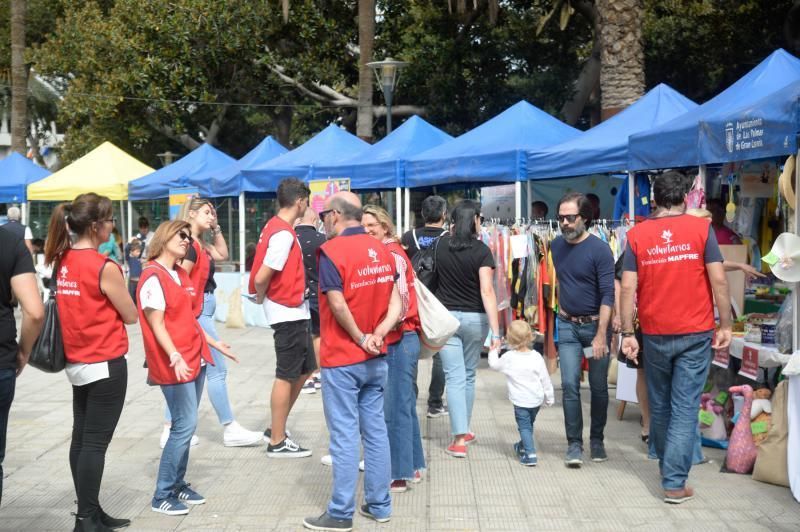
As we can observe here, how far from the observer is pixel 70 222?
523 cm

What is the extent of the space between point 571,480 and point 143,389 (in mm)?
5433

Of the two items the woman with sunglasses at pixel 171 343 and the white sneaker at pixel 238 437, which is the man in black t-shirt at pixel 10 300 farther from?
the white sneaker at pixel 238 437

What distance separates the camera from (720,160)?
7602mm

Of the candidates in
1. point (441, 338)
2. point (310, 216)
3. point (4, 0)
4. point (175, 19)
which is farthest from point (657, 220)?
point (4, 0)

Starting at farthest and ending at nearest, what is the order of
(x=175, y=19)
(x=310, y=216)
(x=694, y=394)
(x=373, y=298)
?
1. (x=175, y=19)
2. (x=310, y=216)
3. (x=694, y=394)
4. (x=373, y=298)

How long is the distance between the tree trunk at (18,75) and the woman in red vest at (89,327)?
77.7ft

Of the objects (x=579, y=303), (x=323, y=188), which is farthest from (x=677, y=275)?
(x=323, y=188)

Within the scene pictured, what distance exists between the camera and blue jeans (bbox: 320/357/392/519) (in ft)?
17.7

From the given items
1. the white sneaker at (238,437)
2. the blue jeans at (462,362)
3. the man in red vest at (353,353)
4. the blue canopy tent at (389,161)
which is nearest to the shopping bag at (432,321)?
the man in red vest at (353,353)

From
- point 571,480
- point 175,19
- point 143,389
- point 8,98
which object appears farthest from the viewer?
point 8,98

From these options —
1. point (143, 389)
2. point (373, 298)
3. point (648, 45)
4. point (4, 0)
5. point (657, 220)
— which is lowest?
point (143, 389)

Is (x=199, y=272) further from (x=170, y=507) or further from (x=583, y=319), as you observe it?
(x=583, y=319)

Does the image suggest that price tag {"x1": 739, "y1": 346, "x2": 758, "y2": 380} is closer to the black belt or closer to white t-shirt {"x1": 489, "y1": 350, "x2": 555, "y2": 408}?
the black belt

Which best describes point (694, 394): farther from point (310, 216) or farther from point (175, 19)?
point (175, 19)
